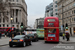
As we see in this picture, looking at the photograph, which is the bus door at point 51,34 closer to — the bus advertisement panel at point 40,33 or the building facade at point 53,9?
the bus advertisement panel at point 40,33

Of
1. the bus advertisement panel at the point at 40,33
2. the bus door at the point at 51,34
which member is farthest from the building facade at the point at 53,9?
the bus door at the point at 51,34

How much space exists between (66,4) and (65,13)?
4.63 m

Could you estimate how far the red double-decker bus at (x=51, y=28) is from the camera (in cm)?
2259

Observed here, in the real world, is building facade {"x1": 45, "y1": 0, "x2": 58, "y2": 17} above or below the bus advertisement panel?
above

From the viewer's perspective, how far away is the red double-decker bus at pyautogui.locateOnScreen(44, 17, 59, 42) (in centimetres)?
2259

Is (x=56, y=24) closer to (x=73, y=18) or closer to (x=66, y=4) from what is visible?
(x=73, y=18)

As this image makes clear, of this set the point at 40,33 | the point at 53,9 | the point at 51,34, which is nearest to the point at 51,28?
the point at 51,34

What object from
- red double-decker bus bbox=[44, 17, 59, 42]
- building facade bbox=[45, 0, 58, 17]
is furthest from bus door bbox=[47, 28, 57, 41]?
building facade bbox=[45, 0, 58, 17]

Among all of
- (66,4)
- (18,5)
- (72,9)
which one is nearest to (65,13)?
(66,4)

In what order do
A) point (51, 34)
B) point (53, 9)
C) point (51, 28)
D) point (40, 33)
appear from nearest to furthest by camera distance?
point (51, 28) < point (51, 34) < point (40, 33) < point (53, 9)

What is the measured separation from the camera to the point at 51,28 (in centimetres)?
2273

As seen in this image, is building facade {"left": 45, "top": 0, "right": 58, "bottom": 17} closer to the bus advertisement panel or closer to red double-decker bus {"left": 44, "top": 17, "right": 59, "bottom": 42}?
the bus advertisement panel

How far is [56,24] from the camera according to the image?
22578 millimetres

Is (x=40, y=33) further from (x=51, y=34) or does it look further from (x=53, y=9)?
(x=53, y=9)
